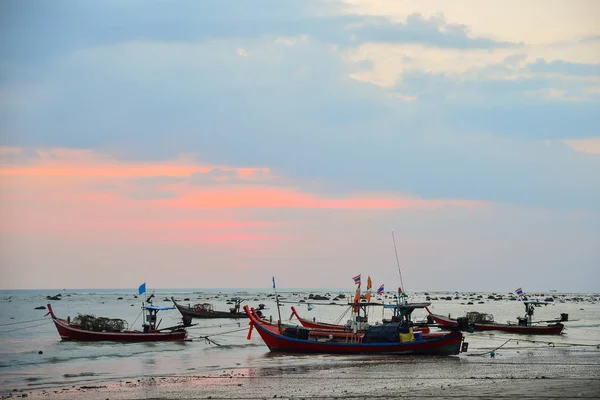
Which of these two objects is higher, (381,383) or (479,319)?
→ (479,319)

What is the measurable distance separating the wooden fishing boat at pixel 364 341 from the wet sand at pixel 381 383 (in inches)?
109

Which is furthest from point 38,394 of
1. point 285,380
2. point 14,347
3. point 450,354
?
point 14,347

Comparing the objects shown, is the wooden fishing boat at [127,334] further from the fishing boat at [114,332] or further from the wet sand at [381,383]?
the wet sand at [381,383]

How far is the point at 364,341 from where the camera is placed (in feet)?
119

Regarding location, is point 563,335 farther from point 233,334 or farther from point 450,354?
point 233,334

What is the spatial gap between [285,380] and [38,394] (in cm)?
934

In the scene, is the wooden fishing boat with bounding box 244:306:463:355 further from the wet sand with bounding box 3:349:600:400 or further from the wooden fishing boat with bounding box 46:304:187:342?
the wooden fishing boat with bounding box 46:304:187:342

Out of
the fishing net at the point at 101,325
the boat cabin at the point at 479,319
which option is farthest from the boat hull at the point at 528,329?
the fishing net at the point at 101,325

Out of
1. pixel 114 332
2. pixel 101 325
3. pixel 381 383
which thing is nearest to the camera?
pixel 381 383

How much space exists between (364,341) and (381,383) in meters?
11.6

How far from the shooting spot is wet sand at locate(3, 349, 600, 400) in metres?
21.6

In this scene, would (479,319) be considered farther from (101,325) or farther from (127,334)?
(101,325)

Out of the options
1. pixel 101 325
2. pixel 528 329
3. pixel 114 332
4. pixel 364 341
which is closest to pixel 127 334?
pixel 114 332

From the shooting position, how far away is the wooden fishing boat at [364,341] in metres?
35.2
